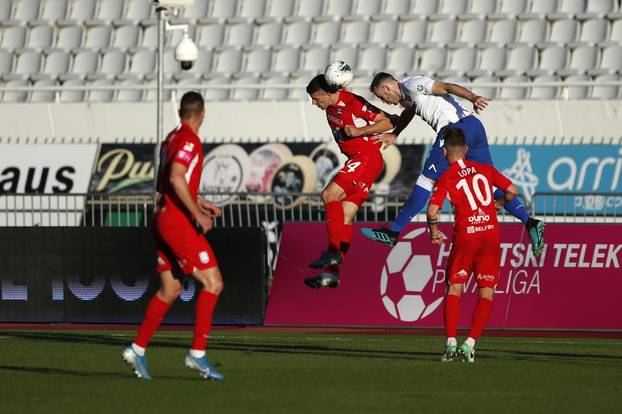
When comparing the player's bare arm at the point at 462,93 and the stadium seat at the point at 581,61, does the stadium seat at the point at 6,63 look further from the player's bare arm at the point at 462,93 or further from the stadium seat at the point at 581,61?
the player's bare arm at the point at 462,93

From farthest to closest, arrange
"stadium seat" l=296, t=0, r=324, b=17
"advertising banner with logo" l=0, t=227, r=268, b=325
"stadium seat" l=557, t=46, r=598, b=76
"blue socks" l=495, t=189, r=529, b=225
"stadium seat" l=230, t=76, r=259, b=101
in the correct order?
"stadium seat" l=296, t=0, r=324, b=17
"stadium seat" l=230, t=76, r=259, b=101
"stadium seat" l=557, t=46, r=598, b=76
"advertising banner with logo" l=0, t=227, r=268, b=325
"blue socks" l=495, t=189, r=529, b=225

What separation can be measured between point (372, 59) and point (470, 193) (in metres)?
13.1

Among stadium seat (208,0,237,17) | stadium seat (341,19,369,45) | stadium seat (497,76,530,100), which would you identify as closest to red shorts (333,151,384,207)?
stadium seat (497,76,530,100)

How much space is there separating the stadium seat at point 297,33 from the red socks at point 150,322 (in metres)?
16.0

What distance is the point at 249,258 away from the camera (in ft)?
59.7

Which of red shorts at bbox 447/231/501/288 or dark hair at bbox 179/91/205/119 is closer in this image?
dark hair at bbox 179/91/205/119

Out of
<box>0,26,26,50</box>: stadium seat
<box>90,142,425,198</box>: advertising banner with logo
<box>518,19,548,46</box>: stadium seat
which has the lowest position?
<box>90,142,425,198</box>: advertising banner with logo

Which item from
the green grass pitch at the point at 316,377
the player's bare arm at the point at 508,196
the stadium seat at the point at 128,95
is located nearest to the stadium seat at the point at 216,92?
the stadium seat at the point at 128,95

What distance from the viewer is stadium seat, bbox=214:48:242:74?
27.0m

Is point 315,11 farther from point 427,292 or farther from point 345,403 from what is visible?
point 345,403

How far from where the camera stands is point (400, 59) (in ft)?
84.6

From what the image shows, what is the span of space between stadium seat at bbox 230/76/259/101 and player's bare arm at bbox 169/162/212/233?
14620 millimetres

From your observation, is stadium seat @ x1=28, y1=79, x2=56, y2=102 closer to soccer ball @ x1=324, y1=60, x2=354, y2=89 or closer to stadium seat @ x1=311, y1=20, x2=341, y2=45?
stadium seat @ x1=311, y1=20, x2=341, y2=45

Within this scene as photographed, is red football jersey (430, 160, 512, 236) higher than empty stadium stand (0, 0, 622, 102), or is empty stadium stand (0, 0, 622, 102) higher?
empty stadium stand (0, 0, 622, 102)
